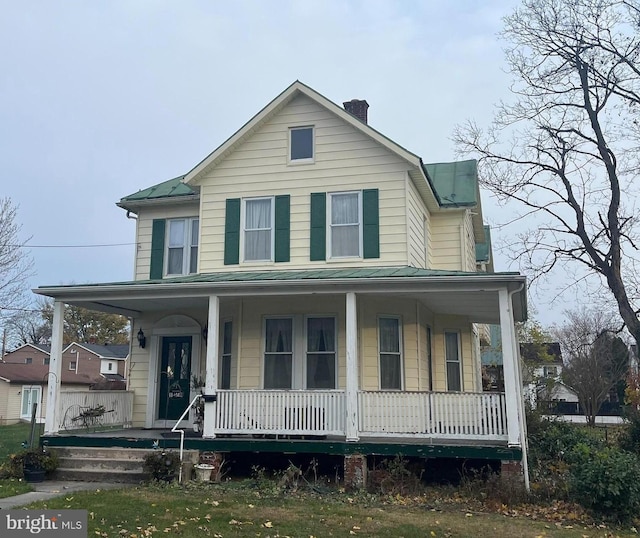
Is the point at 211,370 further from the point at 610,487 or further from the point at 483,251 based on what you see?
the point at 483,251

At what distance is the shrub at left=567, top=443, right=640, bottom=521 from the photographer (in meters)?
8.62

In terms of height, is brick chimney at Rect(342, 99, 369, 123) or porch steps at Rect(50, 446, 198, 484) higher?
brick chimney at Rect(342, 99, 369, 123)

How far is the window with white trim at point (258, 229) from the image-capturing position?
558 inches

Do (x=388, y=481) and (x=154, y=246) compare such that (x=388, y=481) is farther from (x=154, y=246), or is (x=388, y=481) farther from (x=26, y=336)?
(x=26, y=336)

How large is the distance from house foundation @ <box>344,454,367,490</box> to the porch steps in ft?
9.16

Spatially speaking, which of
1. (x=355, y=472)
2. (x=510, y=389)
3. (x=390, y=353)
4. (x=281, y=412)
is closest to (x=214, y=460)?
(x=281, y=412)

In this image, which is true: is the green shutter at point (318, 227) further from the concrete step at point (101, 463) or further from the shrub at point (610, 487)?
the shrub at point (610, 487)

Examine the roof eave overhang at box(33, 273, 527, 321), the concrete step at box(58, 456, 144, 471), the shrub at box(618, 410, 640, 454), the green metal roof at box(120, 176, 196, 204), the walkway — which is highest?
the green metal roof at box(120, 176, 196, 204)

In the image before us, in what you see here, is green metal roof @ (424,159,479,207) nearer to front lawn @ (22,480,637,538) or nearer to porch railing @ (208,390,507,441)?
porch railing @ (208,390,507,441)

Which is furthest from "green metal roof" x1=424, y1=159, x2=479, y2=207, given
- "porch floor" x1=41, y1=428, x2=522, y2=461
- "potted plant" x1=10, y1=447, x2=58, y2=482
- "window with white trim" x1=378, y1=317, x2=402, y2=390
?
"potted plant" x1=10, y1=447, x2=58, y2=482

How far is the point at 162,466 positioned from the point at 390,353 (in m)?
5.14

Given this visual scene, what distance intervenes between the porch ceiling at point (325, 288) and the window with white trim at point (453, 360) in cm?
158

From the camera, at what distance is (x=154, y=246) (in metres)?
15.8

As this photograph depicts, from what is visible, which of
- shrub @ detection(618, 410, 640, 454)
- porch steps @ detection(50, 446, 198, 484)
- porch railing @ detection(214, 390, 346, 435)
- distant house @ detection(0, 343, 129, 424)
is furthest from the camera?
distant house @ detection(0, 343, 129, 424)
